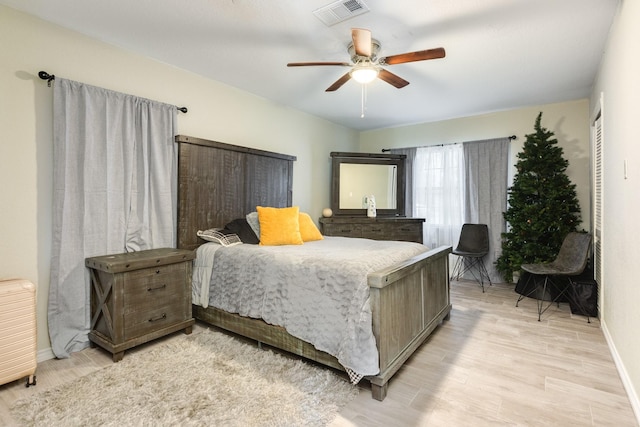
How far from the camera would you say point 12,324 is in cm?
192

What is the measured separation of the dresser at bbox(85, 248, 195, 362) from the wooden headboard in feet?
1.72

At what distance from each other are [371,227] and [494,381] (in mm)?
2804

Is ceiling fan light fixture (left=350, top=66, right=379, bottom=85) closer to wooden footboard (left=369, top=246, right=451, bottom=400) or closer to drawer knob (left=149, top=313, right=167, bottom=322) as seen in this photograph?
wooden footboard (left=369, top=246, right=451, bottom=400)

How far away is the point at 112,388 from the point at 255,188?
236 cm

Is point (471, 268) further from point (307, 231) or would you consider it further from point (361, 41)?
point (361, 41)

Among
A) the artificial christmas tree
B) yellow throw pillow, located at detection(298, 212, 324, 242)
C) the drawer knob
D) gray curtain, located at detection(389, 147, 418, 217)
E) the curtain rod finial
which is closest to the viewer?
the curtain rod finial

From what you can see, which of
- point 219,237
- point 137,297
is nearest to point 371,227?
point 219,237

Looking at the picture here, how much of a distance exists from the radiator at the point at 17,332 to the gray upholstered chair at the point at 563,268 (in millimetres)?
4174

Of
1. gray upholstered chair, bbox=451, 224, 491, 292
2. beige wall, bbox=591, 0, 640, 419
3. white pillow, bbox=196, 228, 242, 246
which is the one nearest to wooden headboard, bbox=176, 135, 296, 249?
white pillow, bbox=196, 228, 242, 246

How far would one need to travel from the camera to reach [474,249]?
4.57 m

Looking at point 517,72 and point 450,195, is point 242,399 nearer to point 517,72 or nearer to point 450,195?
point 517,72

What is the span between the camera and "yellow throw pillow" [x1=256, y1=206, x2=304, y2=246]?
3.07 meters

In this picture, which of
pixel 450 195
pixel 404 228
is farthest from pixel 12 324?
pixel 450 195

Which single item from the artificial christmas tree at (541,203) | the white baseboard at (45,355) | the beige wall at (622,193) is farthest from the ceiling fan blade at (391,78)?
the white baseboard at (45,355)
